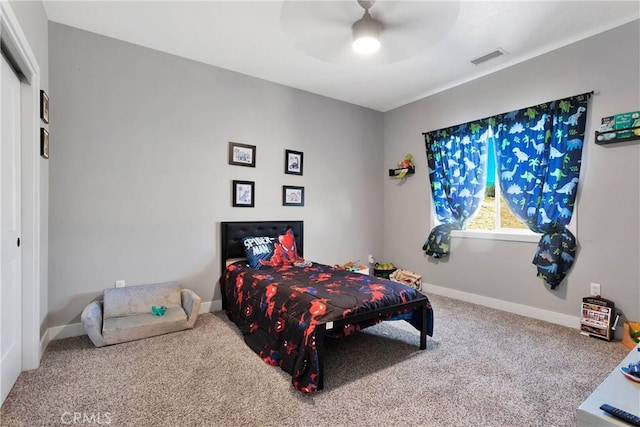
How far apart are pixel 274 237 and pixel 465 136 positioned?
8.83 feet

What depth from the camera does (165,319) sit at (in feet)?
9.29

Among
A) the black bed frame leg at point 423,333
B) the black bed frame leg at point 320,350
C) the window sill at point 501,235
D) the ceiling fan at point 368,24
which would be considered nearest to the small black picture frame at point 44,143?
the ceiling fan at point 368,24

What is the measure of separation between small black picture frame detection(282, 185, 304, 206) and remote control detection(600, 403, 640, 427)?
11.2ft

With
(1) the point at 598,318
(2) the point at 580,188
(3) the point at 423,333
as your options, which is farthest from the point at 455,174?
(3) the point at 423,333

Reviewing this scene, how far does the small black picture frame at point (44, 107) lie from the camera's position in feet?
8.00

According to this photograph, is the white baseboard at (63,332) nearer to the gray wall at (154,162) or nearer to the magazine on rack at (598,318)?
the gray wall at (154,162)

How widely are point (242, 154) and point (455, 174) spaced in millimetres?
2685

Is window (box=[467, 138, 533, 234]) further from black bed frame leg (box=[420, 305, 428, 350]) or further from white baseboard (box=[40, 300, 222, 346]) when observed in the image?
white baseboard (box=[40, 300, 222, 346])

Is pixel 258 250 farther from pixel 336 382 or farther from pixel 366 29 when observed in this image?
pixel 366 29

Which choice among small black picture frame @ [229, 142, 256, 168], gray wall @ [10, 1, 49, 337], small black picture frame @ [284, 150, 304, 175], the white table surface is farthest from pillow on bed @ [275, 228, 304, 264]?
the white table surface

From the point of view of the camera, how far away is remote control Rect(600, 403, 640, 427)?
1.07 meters

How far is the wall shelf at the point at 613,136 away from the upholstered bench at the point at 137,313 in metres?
3.98

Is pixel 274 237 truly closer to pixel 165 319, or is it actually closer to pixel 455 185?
pixel 165 319

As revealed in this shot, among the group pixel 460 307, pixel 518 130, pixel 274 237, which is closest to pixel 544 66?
pixel 518 130
